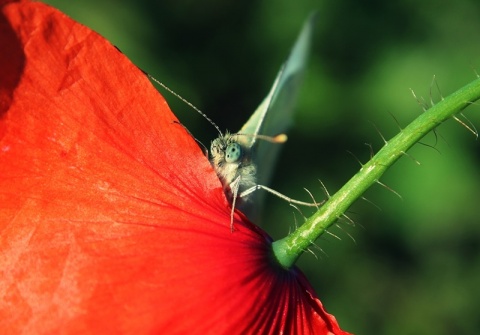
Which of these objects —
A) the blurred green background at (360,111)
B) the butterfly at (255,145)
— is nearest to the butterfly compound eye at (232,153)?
the butterfly at (255,145)

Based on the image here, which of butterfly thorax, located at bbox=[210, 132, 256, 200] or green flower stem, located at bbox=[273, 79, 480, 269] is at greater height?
green flower stem, located at bbox=[273, 79, 480, 269]

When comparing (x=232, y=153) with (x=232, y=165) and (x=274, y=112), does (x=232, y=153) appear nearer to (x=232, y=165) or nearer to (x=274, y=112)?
(x=232, y=165)

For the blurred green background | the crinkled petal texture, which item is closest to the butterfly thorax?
the crinkled petal texture

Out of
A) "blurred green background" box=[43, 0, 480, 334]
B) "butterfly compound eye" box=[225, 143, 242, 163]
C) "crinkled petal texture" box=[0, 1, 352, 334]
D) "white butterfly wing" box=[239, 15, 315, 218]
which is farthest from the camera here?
"blurred green background" box=[43, 0, 480, 334]

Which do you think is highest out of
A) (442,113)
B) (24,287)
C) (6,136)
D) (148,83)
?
(442,113)

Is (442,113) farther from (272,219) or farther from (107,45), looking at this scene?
(272,219)

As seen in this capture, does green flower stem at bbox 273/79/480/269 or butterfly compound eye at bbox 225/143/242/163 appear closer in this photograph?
green flower stem at bbox 273/79/480/269

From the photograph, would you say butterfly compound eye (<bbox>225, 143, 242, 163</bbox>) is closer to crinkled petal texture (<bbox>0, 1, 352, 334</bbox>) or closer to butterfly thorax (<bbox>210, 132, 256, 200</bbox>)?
butterfly thorax (<bbox>210, 132, 256, 200</bbox>)

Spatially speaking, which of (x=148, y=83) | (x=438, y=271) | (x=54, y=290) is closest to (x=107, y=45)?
(x=148, y=83)
